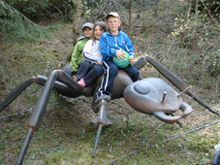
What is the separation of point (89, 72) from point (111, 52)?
18.1 inches

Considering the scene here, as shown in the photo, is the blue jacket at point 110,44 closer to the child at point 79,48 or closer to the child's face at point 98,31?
the child's face at point 98,31

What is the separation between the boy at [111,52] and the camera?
310cm

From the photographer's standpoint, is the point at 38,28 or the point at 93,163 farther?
the point at 38,28

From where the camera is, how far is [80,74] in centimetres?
343

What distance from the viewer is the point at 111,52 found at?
3.13 meters

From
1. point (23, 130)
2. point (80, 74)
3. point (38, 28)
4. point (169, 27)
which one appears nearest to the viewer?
point (80, 74)

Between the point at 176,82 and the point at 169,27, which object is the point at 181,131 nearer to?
the point at 176,82

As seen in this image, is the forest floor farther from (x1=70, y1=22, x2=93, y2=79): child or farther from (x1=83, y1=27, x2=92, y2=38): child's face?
(x1=83, y1=27, x2=92, y2=38): child's face

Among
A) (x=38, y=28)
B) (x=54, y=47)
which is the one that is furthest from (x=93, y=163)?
(x=54, y=47)

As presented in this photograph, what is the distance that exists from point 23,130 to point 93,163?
1.71 m

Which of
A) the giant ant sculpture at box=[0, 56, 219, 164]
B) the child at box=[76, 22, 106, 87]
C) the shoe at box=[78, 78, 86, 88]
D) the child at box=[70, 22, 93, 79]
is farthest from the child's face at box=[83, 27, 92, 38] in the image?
the giant ant sculpture at box=[0, 56, 219, 164]

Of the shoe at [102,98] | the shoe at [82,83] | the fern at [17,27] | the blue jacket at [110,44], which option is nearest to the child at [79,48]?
the shoe at [82,83]

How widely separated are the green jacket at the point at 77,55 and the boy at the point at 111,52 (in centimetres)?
64

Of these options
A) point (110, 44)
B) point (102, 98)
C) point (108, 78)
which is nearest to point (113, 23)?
point (110, 44)
